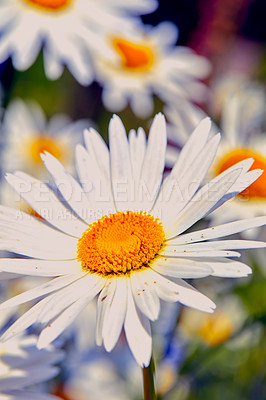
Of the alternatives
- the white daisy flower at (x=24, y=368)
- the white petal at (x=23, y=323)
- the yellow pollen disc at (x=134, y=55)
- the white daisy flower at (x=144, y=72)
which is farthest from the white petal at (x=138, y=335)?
the yellow pollen disc at (x=134, y=55)

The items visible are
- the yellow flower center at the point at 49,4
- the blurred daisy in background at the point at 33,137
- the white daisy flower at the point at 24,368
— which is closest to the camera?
the white daisy flower at the point at 24,368

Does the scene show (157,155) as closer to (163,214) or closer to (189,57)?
(163,214)

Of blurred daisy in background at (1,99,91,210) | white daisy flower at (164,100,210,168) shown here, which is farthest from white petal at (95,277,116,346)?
blurred daisy in background at (1,99,91,210)

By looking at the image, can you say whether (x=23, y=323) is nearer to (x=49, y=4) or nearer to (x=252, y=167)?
(x=252, y=167)

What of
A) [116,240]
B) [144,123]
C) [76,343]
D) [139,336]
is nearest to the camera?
[139,336]

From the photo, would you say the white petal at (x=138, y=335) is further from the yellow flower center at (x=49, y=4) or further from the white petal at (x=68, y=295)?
the yellow flower center at (x=49, y=4)

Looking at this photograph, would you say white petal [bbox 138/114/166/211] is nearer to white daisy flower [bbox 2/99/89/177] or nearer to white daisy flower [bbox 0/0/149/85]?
white daisy flower [bbox 0/0/149/85]

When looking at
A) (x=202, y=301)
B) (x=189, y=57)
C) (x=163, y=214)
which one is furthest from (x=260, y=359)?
(x=189, y=57)

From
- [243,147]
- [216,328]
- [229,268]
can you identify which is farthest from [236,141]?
[229,268]
